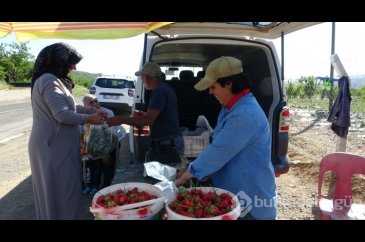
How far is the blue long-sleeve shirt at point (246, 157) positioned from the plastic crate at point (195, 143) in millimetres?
1813

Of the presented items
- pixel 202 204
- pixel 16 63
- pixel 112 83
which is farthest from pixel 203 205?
pixel 16 63

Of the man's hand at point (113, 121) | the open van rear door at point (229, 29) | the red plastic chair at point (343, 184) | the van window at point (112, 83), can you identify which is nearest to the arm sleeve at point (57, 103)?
the man's hand at point (113, 121)

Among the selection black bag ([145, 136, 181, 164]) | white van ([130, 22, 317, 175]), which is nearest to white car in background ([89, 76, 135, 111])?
white van ([130, 22, 317, 175])

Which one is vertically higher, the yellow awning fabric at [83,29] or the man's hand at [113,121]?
the yellow awning fabric at [83,29]

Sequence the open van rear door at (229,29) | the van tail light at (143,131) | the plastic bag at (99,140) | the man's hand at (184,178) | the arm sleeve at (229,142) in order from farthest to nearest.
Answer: the van tail light at (143,131) → the open van rear door at (229,29) → the plastic bag at (99,140) → the man's hand at (184,178) → the arm sleeve at (229,142)

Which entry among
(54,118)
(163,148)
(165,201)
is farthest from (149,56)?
(165,201)

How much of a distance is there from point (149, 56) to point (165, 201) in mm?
2672

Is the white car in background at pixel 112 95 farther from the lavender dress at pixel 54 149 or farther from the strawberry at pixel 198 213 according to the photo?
the strawberry at pixel 198 213

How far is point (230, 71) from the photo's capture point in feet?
6.63

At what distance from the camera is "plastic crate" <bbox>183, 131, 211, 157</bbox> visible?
12.8ft

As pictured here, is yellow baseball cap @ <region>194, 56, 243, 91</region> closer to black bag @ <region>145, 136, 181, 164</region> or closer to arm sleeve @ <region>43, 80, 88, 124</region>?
arm sleeve @ <region>43, 80, 88, 124</region>

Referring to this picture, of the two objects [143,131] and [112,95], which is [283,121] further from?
[112,95]

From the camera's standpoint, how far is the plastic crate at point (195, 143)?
3.91 m

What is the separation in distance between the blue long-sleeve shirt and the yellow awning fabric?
4.01 feet
